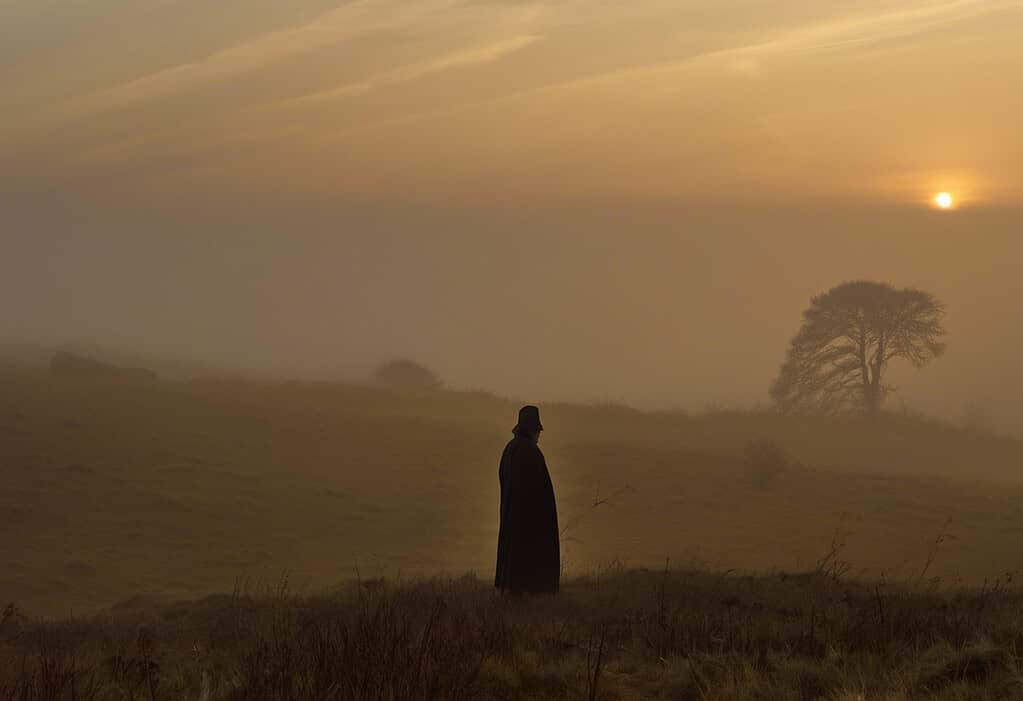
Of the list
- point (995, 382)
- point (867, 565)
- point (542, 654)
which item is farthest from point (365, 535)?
point (995, 382)

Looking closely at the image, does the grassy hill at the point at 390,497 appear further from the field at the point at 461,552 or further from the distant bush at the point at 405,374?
the distant bush at the point at 405,374

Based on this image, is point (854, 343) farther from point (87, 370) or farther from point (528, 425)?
point (87, 370)

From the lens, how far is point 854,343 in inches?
1778

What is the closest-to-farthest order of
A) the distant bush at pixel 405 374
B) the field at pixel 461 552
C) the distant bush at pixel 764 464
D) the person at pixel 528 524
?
the field at pixel 461 552 < the person at pixel 528 524 < the distant bush at pixel 764 464 < the distant bush at pixel 405 374

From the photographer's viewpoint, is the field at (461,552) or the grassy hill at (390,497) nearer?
the field at (461,552)

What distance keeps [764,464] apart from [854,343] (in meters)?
20.5

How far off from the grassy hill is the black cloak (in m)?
3.40

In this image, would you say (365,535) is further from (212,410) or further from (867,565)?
(212,410)

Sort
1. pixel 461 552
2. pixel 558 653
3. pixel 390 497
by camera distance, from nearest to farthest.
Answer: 1. pixel 558 653
2. pixel 461 552
3. pixel 390 497

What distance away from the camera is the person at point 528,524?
39.4 ft

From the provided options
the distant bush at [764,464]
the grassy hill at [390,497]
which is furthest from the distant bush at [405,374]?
the distant bush at [764,464]

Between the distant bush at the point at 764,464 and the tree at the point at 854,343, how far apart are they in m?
16.9

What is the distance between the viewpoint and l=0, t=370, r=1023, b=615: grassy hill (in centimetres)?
1945

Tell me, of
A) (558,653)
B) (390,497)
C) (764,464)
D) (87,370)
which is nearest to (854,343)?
(764,464)
